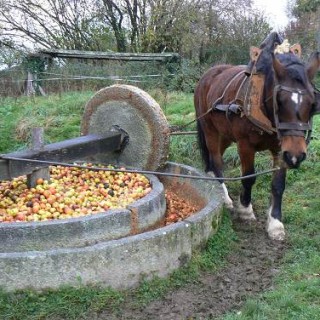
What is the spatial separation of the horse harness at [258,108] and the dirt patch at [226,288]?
1.14 meters

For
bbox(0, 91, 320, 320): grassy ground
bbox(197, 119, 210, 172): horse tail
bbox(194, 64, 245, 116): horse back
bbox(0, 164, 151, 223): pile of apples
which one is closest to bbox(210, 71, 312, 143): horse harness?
bbox(194, 64, 245, 116): horse back

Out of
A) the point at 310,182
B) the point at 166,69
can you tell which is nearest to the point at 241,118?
the point at 310,182

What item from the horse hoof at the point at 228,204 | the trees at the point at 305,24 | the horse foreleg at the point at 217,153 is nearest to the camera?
the horse hoof at the point at 228,204

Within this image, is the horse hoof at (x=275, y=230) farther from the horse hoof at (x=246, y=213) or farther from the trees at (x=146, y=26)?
the trees at (x=146, y=26)

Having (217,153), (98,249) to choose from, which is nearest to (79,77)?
(217,153)

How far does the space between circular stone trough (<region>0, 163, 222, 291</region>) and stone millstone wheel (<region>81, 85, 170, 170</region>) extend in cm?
110

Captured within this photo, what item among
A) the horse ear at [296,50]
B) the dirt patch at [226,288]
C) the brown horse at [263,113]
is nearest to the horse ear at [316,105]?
the brown horse at [263,113]

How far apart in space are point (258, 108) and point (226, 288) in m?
1.72

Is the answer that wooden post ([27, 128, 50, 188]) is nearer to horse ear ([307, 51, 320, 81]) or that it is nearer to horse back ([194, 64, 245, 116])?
horse back ([194, 64, 245, 116])

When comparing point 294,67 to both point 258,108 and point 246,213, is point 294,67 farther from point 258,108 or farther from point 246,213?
point 246,213

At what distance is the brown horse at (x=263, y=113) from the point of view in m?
4.15

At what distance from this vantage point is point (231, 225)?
17.3ft

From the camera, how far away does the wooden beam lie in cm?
411

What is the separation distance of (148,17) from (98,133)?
13883mm
